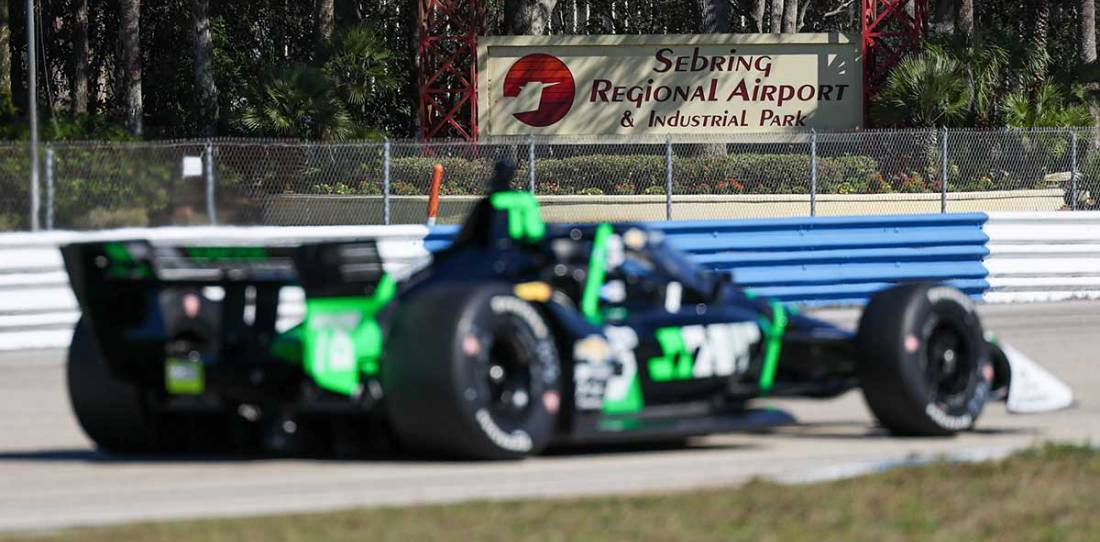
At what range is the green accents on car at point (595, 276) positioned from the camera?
8.88 meters

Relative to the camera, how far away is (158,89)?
211ft

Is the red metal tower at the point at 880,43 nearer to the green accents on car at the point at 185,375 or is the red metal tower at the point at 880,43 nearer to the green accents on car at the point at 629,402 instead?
the green accents on car at the point at 629,402

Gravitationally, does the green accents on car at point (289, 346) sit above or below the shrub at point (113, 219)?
below

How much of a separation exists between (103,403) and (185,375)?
0.66m

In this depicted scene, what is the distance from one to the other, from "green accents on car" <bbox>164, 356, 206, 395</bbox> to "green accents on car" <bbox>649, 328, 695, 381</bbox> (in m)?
2.03

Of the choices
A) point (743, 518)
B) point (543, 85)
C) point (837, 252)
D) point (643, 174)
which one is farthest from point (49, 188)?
point (543, 85)

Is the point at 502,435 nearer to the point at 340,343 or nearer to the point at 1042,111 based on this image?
the point at 340,343

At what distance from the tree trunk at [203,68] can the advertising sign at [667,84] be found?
1600 cm

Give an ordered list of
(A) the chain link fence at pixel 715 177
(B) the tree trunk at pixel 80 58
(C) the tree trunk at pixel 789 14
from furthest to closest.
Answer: (C) the tree trunk at pixel 789 14 < (B) the tree trunk at pixel 80 58 < (A) the chain link fence at pixel 715 177

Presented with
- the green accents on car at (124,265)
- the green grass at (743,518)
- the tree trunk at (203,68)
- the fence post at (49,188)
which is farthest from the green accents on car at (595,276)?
the tree trunk at (203,68)

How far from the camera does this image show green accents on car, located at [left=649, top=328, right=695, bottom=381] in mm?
8711

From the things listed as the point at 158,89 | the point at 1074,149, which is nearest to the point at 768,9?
the point at 158,89

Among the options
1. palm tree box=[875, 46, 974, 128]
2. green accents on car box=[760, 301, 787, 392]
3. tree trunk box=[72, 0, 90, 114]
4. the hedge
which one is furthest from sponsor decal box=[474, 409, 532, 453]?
tree trunk box=[72, 0, 90, 114]

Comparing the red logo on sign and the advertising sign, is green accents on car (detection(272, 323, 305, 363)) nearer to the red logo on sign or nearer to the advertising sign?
the advertising sign
